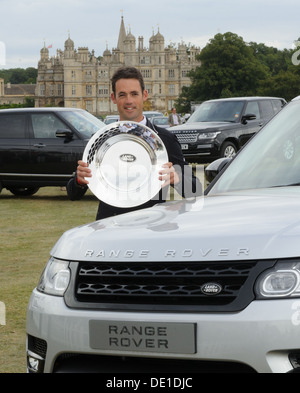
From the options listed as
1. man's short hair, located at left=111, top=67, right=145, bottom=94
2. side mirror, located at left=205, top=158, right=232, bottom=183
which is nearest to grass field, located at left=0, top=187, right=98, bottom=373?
side mirror, located at left=205, top=158, right=232, bottom=183

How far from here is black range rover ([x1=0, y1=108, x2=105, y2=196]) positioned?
16906 mm

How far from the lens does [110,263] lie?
3.52 metres

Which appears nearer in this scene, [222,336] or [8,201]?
[222,336]

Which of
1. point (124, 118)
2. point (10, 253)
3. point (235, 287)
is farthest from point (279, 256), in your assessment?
point (10, 253)

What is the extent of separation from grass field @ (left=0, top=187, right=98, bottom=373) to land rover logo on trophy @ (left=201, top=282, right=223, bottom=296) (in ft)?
8.59

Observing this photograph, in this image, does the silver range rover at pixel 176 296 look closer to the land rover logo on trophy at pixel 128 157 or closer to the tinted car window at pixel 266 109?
the land rover logo on trophy at pixel 128 157

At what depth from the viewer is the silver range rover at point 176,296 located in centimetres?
320

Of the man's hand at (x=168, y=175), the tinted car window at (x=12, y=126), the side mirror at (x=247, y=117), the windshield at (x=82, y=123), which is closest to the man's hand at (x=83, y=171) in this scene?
the man's hand at (x=168, y=175)

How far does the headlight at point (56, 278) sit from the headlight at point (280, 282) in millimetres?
843

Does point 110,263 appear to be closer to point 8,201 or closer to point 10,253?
point 10,253

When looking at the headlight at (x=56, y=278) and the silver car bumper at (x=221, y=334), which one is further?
the headlight at (x=56, y=278)

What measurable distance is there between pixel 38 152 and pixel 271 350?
1431 cm

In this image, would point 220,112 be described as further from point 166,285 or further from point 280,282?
point 280,282
